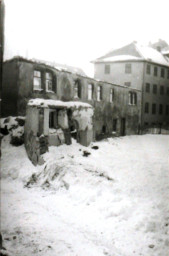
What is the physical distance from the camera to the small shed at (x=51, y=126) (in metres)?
8.27

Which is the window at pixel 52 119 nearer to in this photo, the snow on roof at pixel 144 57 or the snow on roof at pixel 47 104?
the snow on roof at pixel 47 104

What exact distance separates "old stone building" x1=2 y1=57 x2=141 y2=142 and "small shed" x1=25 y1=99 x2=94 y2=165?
179 centimetres

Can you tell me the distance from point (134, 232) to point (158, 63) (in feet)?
49.3

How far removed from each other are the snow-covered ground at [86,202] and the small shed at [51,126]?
1.00 feet

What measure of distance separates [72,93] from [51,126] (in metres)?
4.14

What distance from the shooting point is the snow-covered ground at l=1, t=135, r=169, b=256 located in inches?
→ 180

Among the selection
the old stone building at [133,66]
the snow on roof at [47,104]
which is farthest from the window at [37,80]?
the old stone building at [133,66]

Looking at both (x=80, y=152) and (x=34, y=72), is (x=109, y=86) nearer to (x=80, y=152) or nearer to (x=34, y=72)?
(x=34, y=72)

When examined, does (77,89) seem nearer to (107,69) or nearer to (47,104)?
(47,104)

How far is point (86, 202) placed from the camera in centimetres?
611

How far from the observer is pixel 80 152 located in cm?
814

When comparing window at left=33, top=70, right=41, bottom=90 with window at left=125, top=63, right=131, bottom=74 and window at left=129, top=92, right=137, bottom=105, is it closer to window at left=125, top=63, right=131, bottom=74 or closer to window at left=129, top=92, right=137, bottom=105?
window at left=129, top=92, right=137, bottom=105

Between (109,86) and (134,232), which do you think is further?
(109,86)

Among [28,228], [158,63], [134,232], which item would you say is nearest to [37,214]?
[28,228]
